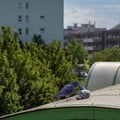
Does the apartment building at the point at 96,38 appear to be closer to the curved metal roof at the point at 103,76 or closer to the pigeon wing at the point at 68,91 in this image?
the curved metal roof at the point at 103,76

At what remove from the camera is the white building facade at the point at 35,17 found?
82625 millimetres

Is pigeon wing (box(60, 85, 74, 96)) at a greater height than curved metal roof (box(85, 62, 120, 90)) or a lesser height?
greater

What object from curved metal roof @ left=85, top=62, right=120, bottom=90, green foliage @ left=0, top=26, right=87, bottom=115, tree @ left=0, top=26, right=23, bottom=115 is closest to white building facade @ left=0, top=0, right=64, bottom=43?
green foliage @ left=0, top=26, right=87, bottom=115

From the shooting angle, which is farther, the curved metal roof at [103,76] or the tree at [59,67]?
the tree at [59,67]

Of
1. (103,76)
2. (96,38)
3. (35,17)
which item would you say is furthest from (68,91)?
(96,38)

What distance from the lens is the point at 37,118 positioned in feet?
20.8

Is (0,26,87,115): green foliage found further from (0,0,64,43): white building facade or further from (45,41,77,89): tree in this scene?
(0,0,64,43): white building facade

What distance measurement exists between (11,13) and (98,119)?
254 ft

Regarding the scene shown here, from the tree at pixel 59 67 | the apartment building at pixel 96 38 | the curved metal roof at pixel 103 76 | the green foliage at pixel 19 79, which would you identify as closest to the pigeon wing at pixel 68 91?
the green foliage at pixel 19 79

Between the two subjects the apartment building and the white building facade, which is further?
the apartment building

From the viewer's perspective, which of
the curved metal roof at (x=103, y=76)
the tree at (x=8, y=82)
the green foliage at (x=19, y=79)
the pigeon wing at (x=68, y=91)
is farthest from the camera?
the curved metal roof at (x=103, y=76)

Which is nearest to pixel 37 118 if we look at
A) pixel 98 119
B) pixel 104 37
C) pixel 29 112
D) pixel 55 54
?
pixel 29 112

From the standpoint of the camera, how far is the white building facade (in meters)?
82.6

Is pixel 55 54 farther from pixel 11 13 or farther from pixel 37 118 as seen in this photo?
pixel 11 13
